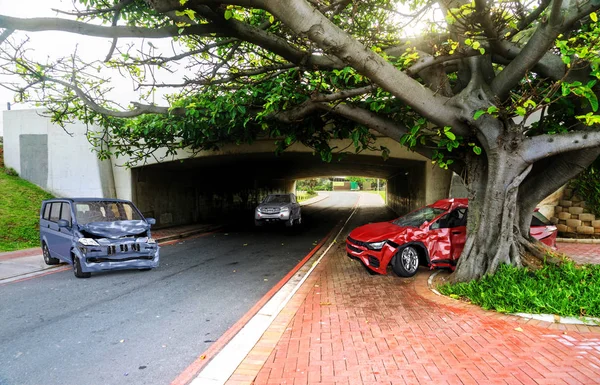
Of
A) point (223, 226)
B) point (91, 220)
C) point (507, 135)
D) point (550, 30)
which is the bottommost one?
point (223, 226)

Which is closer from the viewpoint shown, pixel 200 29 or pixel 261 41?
pixel 200 29

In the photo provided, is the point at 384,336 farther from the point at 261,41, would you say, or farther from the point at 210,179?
the point at 210,179

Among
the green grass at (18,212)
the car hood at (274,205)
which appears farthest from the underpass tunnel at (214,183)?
the green grass at (18,212)

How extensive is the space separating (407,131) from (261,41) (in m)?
3.26

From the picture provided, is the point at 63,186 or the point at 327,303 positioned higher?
the point at 63,186

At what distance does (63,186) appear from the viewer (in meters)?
16.7

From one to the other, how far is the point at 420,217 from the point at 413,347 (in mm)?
4756

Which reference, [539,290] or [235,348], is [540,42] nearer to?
[539,290]

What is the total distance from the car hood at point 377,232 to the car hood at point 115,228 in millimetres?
4830

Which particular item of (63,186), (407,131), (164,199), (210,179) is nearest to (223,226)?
(164,199)

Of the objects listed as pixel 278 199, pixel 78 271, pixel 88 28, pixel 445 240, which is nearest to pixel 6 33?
pixel 88 28

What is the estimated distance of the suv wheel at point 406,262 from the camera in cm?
761

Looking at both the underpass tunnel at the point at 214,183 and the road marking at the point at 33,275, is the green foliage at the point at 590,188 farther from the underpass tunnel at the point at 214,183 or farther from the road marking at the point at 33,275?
the road marking at the point at 33,275

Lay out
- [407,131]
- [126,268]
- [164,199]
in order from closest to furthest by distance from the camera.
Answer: [407,131] → [126,268] → [164,199]
